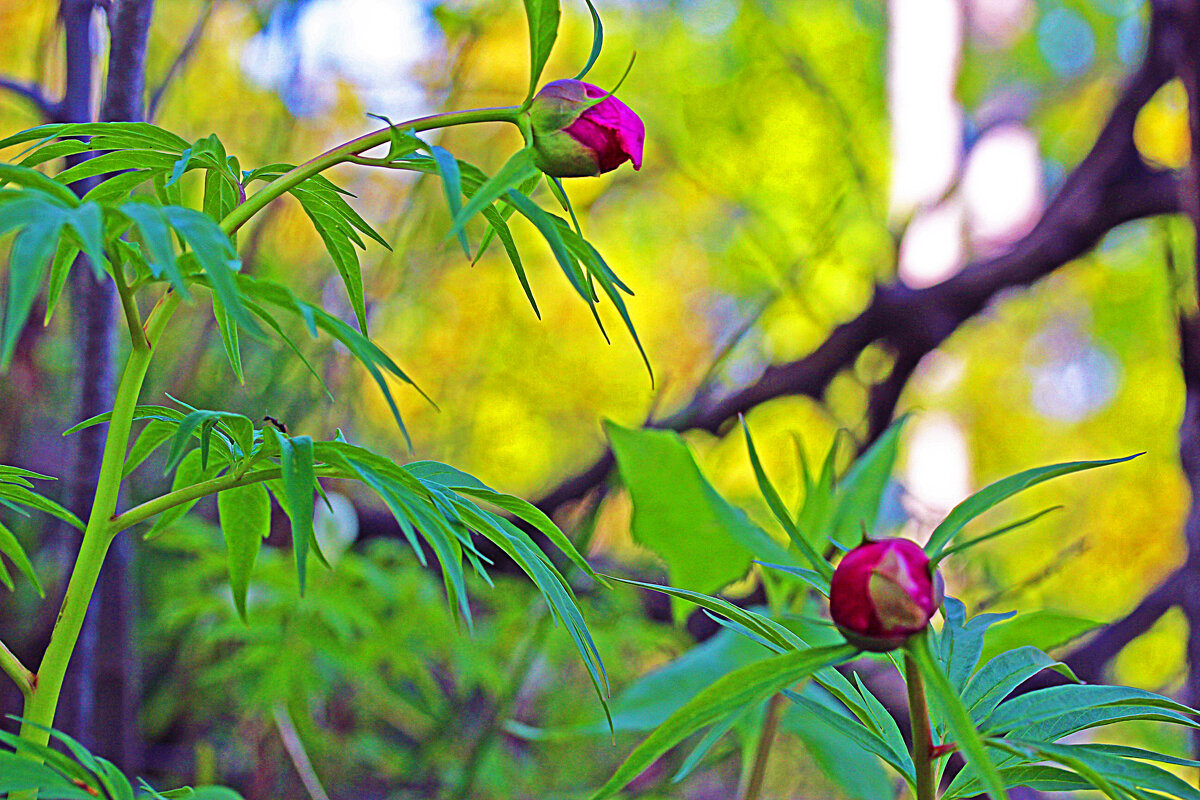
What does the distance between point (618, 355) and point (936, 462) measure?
95 centimetres

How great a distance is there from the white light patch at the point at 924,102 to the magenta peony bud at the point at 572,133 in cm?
101

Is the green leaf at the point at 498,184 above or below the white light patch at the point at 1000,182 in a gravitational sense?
below

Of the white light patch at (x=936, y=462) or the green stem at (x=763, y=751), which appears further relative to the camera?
the white light patch at (x=936, y=462)

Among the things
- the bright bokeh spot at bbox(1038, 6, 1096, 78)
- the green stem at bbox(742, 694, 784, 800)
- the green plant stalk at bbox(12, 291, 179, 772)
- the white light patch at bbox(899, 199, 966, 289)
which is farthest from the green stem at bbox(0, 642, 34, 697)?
the bright bokeh spot at bbox(1038, 6, 1096, 78)

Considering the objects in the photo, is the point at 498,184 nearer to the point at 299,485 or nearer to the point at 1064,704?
the point at 299,485

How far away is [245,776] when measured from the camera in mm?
980

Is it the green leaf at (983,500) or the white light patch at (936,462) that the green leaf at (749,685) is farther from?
the white light patch at (936,462)

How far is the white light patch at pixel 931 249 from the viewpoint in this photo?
0.94m

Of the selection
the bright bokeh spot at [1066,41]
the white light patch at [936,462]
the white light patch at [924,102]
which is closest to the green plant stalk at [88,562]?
the white light patch at [924,102]

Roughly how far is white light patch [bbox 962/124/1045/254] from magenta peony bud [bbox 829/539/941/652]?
1.05m

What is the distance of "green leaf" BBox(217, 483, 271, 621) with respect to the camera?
0.80ft

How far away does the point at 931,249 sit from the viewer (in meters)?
1.00

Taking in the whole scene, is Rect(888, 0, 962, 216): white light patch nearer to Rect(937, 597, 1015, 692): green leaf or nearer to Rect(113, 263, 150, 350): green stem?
Rect(937, 597, 1015, 692): green leaf

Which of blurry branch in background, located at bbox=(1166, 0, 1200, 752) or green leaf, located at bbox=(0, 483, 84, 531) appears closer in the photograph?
green leaf, located at bbox=(0, 483, 84, 531)
